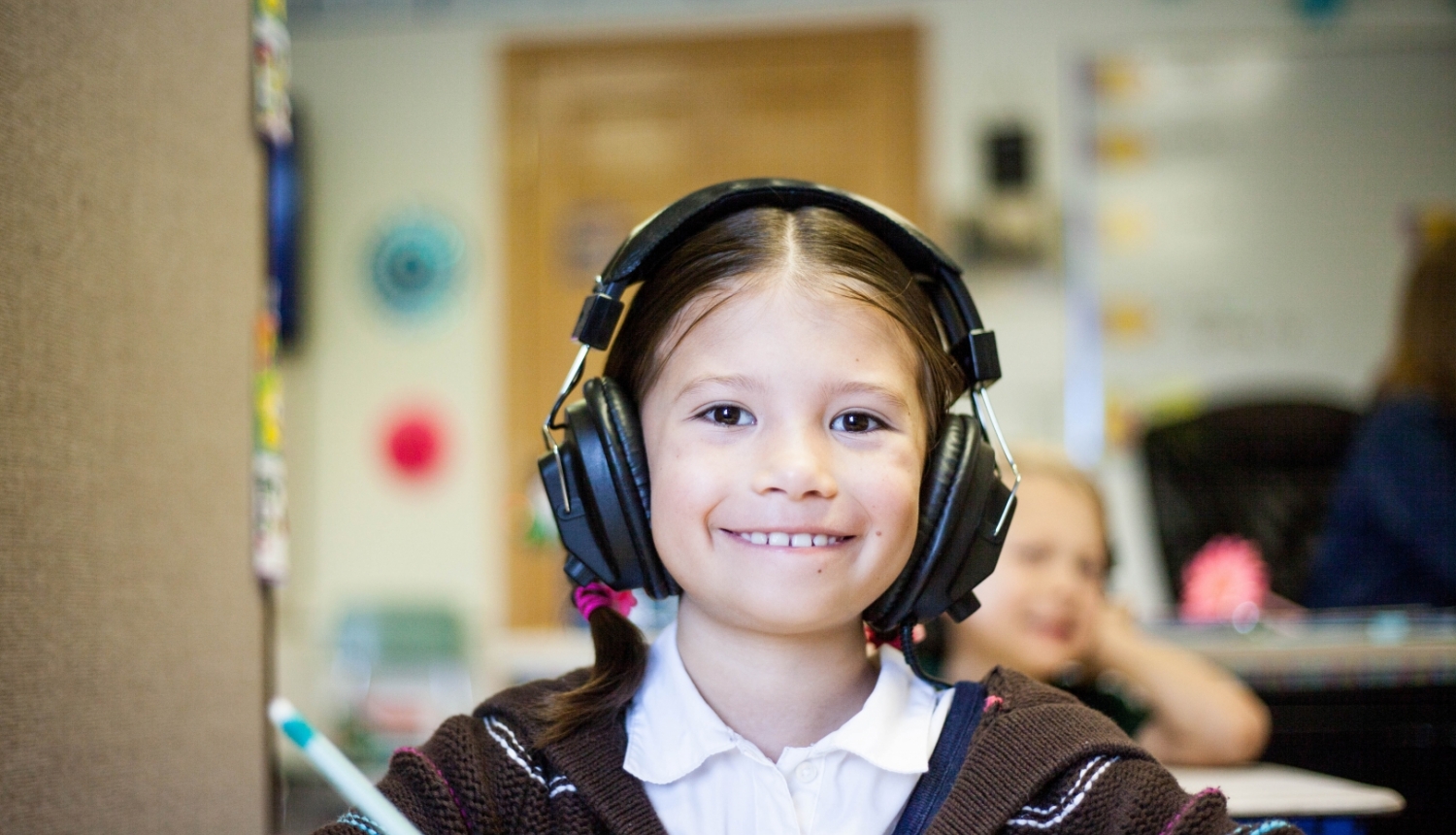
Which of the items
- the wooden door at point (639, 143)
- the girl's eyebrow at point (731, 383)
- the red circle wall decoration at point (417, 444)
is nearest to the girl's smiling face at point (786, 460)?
the girl's eyebrow at point (731, 383)

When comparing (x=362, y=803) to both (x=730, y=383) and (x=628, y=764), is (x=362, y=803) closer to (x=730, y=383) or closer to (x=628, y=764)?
(x=628, y=764)

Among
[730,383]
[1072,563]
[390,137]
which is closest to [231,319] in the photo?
[730,383]

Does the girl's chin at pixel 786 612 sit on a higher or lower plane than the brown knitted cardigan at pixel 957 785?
higher

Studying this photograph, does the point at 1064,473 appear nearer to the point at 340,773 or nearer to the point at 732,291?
the point at 732,291

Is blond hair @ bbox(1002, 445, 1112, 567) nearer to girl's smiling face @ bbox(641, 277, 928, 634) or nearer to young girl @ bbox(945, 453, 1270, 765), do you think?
young girl @ bbox(945, 453, 1270, 765)

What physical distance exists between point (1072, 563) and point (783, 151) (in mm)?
2778

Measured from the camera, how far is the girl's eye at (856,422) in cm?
86

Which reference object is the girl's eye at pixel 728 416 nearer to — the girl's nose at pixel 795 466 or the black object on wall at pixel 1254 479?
the girl's nose at pixel 795 466

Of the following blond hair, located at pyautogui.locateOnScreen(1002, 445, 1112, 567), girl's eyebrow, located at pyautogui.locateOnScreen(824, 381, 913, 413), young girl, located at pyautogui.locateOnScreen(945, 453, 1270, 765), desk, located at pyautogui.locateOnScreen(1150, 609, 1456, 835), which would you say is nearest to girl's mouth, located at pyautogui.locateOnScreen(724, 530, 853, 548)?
girl's eyebrow, located at pyautogui.locateOnScreen(824, 381, 913, 413)

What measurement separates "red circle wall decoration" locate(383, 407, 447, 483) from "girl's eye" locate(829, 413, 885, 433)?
3.57m

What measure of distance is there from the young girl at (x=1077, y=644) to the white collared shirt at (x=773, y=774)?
0.68 meters

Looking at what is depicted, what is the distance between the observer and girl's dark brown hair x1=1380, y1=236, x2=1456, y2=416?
94.1 inches

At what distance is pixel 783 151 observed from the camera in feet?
13.4

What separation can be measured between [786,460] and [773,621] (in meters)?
0.12
